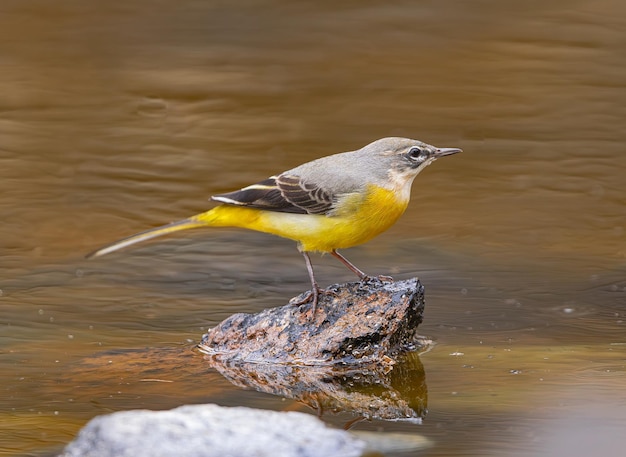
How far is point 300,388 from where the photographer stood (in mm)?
6527

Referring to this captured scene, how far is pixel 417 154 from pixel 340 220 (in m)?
0.72

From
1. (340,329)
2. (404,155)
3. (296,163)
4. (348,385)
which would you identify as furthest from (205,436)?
(296,163)

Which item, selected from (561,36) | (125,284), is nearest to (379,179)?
(125,284)

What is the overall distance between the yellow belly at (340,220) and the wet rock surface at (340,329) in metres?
0.36

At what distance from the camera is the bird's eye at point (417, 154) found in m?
7.08

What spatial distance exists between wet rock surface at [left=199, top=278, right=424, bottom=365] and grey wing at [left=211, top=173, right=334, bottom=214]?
58cm

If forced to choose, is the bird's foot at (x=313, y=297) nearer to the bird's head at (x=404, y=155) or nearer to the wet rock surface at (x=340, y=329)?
the wet rock surface at (x=340, y=329)

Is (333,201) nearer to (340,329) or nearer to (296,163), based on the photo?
(340,329)

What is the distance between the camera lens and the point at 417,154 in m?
7.10

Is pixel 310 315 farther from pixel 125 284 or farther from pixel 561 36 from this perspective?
pixel 561 36

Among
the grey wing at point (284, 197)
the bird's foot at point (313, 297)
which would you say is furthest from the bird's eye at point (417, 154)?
the bird's foot at point (313, 297)

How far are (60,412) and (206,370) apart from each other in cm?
103

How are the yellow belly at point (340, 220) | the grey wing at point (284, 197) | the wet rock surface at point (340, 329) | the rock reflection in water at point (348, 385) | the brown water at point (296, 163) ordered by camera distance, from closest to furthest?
the rock reflection in water at point (348, 385)
the brown water at point (296, 163)
the yellow belly at point (340, 220)
the wet rock surface at point (340, 329)
the grey wing at point (284, 197)

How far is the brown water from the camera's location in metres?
6.55
